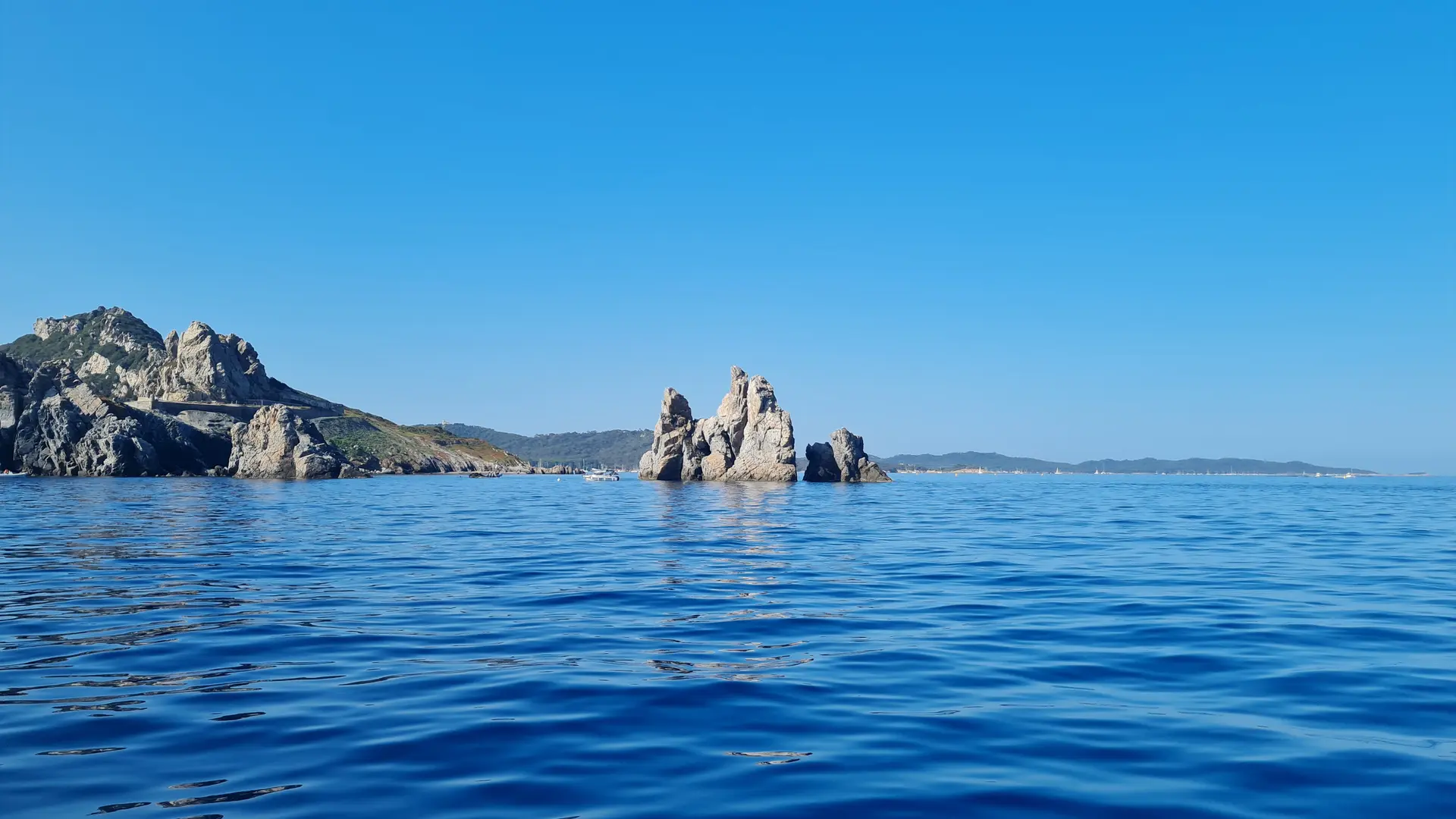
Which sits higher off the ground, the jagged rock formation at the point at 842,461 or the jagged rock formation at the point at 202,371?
the jagged rock formation at the point at 202,371

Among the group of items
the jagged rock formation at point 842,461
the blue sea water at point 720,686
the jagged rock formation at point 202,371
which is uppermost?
the jagged rock formation at point 202,371

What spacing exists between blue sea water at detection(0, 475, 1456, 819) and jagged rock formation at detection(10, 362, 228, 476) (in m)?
113

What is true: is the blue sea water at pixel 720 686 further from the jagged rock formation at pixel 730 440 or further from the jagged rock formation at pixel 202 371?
the jagged rock formation at pixel 202 371

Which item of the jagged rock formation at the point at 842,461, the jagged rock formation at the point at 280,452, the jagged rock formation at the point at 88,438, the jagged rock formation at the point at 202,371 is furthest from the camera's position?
the jagged rock formation at the point at 202,371

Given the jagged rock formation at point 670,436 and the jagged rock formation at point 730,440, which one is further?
the jagged rock formation at point 670,436

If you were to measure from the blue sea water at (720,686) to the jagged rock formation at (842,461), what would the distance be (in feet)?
350

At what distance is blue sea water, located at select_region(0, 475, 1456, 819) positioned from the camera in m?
7.37

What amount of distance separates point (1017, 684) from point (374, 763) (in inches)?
291

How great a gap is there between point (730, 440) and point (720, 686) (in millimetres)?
122280

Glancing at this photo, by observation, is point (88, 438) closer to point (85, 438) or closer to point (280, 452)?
point (85, 438)

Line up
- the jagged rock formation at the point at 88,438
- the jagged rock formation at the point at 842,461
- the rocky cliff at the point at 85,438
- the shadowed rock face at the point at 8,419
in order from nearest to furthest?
the jagged rock formation at the point at 88,438 < the rocky cliff at the point at 85,438 < the shadowed rock face at the point at 8,419 < the jagged rock formation at the point at 842,461

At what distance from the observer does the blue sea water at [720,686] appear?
737 centimetres

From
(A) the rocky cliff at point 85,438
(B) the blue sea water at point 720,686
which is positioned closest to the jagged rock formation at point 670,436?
(A) the rocky cliff at point 85,438

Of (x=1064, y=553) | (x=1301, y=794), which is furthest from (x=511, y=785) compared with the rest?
(x=1064, y=553)
